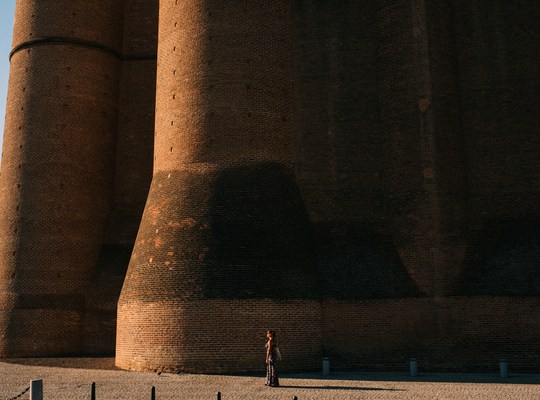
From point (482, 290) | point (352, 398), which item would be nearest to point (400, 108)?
point (482, 290)

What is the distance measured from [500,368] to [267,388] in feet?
18.2

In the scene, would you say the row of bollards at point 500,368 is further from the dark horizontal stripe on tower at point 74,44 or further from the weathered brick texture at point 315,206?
the dark horizontal stripe on tower at point 74,44

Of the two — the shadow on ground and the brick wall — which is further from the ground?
the brick wall

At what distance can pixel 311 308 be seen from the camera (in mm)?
14766

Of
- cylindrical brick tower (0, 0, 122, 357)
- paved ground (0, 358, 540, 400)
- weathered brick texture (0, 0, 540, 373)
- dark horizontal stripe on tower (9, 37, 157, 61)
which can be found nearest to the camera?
paved ground (0, 358, 540, 400)

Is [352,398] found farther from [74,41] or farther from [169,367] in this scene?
[74,41]

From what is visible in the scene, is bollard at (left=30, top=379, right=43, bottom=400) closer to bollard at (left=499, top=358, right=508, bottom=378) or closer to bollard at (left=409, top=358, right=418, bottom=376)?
bollard at (left=409, top=358, right=418, bottom=376)

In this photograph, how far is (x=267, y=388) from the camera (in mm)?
11484

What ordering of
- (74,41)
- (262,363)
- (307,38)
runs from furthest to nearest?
(74,41)
(307,38)
(262,363)

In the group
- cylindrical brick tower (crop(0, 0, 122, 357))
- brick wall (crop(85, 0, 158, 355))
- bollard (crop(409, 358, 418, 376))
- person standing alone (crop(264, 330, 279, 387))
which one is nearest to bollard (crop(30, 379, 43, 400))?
person standing alone (crop(264, 330, 279, 387))

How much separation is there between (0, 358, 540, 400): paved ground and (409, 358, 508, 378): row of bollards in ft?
0.70

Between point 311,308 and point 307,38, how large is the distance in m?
8.09

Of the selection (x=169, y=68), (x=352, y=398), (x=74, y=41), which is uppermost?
(x=74, y=41)

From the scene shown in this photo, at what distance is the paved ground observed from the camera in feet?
34.6
